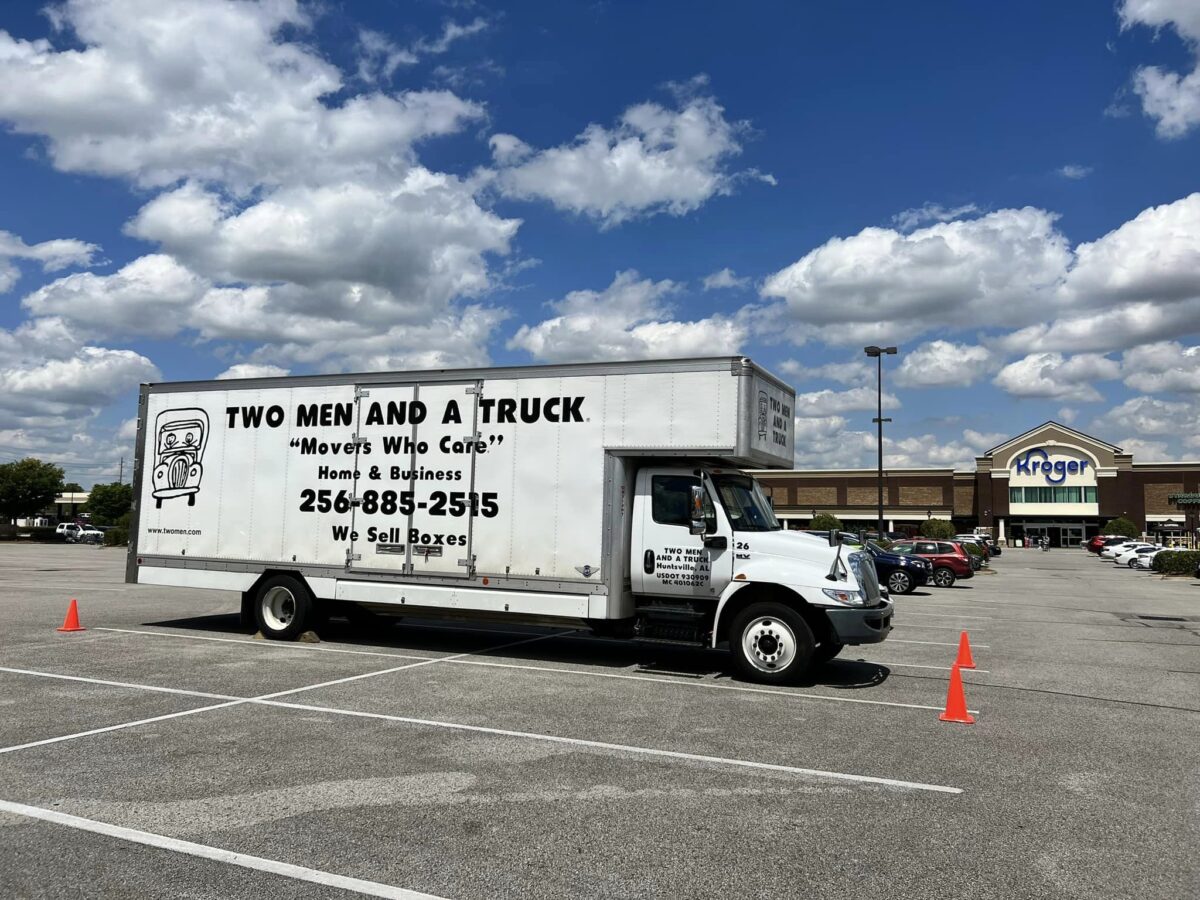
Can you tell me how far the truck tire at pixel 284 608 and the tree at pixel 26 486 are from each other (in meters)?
75.0

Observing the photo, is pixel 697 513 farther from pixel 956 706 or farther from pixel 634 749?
pixel 634 749

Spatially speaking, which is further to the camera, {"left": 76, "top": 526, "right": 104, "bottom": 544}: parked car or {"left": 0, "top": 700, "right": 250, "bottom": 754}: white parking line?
{"left": 76, "top": 526, "right": 104, "bottom": 544}: parked car

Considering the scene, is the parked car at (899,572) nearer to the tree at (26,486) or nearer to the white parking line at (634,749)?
the white parking line at (634,749)

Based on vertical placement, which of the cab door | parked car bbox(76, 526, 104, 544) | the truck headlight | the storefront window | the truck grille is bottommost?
parked car bbox(76, 526, 104, 544)

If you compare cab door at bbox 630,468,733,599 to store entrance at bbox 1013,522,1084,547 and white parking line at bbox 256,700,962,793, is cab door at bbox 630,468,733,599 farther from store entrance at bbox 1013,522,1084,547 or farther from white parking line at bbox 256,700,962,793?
store entrance at bbox 1013,522,1084,547

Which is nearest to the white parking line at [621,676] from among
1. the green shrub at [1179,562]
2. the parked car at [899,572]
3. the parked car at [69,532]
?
the parked car at [899,572]

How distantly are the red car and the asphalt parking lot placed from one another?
58.4 feet

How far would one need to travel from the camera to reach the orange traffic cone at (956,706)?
26.2 ft

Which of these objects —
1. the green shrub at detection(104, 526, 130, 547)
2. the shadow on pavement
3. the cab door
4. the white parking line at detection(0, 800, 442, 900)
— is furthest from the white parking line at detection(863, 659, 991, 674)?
the green shrub at detection(104, 526, 130, 547)

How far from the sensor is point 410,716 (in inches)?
303

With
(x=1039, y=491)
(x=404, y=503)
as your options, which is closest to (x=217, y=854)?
(x=404, y=503)

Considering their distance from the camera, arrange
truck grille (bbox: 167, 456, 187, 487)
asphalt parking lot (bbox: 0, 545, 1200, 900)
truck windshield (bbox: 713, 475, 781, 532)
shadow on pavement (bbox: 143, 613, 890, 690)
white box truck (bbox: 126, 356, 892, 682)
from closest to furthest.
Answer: asphalt parking lot (bbox: 0, 545, 1200, 900), white box truck (bbox: 126, 356, 892, 682), truck windshield (bbox: 713, 475, 781, 532), shadow on pavement (bbox: 143, 613, 890, 690), truck grille (bbox: 167, 456, 187, 487)

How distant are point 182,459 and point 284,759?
311 inches

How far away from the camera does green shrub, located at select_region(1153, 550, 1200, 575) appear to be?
3581 centimetres
